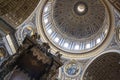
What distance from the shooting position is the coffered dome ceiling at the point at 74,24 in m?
24.4

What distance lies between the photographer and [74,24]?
27000 millimetres

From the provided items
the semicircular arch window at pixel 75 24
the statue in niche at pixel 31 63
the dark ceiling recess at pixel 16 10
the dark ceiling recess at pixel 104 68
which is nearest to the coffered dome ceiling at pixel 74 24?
the semicircular arch window at pixel 75 24

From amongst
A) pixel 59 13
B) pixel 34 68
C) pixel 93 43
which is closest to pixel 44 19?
pixel 59 13

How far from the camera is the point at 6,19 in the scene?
1889cm

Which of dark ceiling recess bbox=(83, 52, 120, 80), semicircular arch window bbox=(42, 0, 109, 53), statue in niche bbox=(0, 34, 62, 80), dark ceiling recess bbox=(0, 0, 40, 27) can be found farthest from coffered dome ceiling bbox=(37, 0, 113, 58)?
statue in niche bbox=(0, 34, 62, 80)

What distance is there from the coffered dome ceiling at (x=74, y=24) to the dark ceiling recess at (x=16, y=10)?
3.02 m

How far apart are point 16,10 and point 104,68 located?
8.19 meters

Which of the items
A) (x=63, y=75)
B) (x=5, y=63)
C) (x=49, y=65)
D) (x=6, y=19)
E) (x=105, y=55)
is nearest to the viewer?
(x=5, y=63)

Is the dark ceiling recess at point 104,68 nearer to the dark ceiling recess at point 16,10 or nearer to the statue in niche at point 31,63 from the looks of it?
the statue in niche at point 31,63

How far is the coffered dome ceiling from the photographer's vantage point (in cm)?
2438

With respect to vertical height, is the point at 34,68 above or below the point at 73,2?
below

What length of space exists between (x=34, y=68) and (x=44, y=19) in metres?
8.15

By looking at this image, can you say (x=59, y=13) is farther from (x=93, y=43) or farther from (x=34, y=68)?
(x=34, y=68)

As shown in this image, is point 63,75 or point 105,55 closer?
point 105,55
